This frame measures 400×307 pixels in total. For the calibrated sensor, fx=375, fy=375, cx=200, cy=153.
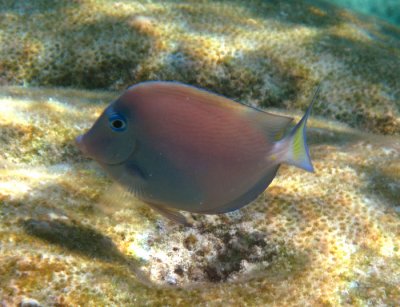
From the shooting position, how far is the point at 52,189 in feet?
11.1

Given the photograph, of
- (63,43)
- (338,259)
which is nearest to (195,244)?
(338,259)

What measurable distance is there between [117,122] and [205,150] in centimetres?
55

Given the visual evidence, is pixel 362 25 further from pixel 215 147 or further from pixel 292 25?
pixel 215 147

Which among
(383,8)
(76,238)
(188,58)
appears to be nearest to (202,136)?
(76,238)

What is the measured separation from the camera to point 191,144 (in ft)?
7.02

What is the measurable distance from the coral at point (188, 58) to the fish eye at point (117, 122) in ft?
13.2

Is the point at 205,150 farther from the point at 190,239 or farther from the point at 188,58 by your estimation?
the point at 188,58

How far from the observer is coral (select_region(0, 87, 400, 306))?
8.46 feet

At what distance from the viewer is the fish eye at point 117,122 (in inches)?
87.2

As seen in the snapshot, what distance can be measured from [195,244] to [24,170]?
6.31ft

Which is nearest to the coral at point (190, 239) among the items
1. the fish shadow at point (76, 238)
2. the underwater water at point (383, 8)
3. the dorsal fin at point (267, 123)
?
the fish shadow at point (76, 238)

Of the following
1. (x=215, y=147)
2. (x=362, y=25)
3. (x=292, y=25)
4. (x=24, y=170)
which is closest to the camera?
(x=215, y=147)

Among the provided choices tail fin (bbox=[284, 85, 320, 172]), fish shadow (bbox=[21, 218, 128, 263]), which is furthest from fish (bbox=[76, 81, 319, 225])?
fish shadow (bbox=[21, 218, 128, 263])

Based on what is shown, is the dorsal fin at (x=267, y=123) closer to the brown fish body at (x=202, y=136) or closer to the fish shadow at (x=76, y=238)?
the brown fish body at (x=202, y=136)
